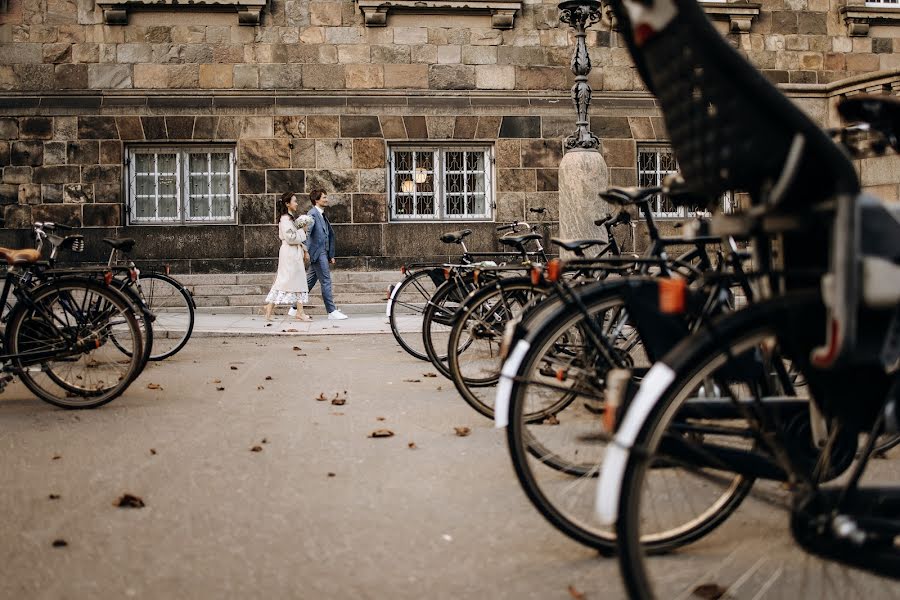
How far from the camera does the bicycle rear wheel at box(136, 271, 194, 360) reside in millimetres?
9438

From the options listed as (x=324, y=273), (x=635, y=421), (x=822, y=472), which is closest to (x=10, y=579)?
(x=635, y=421)

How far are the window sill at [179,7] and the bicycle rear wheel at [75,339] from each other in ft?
32.0

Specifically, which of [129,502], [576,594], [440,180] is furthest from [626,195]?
[440,180]

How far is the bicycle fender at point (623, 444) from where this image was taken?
2281mm

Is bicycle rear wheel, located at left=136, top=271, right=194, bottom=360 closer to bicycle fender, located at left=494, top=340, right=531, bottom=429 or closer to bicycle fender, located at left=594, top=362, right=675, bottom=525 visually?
bicycle fender, located at left=494, top=340, right=531, bottom=429

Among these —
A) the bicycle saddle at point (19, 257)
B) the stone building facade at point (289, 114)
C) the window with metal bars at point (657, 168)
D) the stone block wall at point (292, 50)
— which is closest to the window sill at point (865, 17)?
the stone building facade at point (289, 114)

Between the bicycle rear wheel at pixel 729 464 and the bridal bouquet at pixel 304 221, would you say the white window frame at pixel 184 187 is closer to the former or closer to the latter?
the bridal bouquet at pixel 304 221

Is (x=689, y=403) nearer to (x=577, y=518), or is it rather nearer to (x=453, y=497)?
(x=577, y=518)

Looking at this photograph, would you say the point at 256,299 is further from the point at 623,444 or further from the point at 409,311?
the point at 623,444

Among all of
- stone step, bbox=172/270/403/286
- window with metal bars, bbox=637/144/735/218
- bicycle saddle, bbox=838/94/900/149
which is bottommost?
stone step, bbox=172/270/403/286

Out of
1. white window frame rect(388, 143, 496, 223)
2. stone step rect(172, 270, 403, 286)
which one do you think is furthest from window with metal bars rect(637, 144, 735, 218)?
stone step rect(172, 270, 403, 286)

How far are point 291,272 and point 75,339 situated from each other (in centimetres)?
686

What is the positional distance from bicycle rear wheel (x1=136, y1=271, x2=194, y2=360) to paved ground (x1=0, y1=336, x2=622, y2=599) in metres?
2.43

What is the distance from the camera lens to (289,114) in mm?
15078
